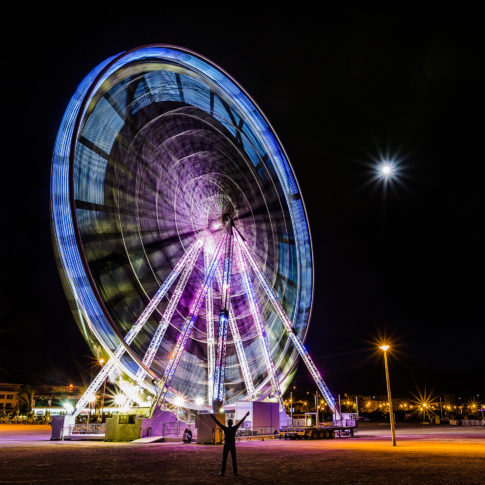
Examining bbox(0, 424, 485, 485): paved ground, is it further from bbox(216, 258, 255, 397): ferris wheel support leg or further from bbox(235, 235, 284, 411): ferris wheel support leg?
bbox(216, 258, 255, 397): ferris wheel support leg

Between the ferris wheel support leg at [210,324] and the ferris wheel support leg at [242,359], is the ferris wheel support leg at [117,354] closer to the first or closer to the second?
the ferris wheel support leg at [210,324]

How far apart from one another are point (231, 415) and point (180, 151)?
12.9 meters

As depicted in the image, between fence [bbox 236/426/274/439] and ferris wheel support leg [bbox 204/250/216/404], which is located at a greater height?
ferris wheel support leg [bbox 204/250/216/404]

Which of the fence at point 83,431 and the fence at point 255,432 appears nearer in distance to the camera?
the fence at point 83,431

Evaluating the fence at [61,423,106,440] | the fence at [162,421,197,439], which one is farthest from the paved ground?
the fence at [162,421,197,439]

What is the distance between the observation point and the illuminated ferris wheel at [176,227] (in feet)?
53.0

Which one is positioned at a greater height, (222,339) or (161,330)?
(161,330)

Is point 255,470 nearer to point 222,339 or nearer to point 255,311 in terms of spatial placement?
point 222,339

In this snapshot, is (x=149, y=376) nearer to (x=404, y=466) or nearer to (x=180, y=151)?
(x=180, y=151)

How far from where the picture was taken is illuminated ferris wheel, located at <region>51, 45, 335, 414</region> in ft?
53.0

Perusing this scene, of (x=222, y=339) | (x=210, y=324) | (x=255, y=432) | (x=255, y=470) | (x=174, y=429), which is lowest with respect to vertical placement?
(x=255, y=432)

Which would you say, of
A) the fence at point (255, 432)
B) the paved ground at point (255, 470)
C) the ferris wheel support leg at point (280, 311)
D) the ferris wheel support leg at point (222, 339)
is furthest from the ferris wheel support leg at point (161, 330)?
the paved ground at point (255, 470)

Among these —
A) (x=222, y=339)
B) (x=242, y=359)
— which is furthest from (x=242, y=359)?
(x=222, y=339)

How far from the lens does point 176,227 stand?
21.8 meters
